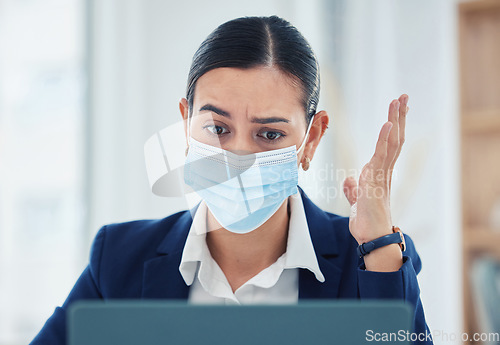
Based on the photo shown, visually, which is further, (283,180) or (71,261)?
(71,261)

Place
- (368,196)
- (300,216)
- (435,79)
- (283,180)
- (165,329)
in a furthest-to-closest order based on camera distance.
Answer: (435,79) → (300,216) → (283,180) → (368,196) → (165,329)

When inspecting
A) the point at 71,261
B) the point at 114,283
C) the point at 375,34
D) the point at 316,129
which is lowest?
the point at 71,261

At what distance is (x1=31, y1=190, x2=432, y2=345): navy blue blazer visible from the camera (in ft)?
3.18

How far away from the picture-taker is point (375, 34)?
182 centimetres

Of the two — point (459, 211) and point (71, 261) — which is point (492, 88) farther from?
point (71, 261)

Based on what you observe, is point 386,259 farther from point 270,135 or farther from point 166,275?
point 166,275

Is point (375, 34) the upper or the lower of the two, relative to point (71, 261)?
upper

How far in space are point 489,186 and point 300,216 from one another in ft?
3.26

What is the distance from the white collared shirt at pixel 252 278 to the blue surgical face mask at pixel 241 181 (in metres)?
0.09

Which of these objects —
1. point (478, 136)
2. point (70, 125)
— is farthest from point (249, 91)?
point (70, 125)

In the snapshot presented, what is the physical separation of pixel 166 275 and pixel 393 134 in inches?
19.2

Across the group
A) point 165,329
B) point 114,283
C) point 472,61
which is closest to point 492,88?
point 472,61


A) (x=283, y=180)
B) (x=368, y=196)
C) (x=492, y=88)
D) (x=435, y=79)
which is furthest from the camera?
(x=492, y=88)

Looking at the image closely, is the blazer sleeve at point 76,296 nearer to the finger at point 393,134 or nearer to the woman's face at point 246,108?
the woman's face at point 246,108
